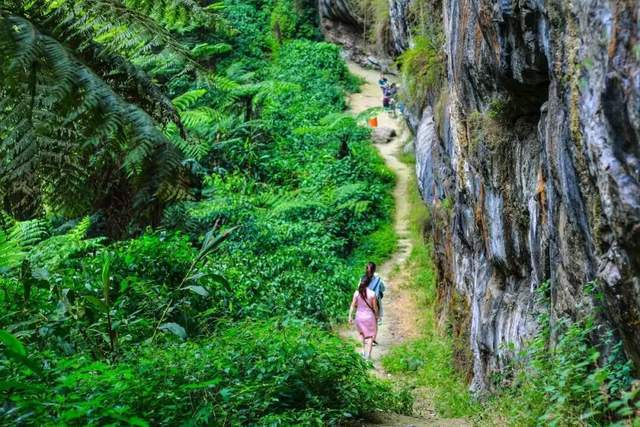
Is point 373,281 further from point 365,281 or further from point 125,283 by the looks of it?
point 125,283

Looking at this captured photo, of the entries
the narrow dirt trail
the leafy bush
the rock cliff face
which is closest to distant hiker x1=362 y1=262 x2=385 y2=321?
the narrow dirt trail

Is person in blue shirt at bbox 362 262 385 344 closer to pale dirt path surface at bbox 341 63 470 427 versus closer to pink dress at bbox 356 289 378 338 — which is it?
pink dress at bbox 356 289 378 338

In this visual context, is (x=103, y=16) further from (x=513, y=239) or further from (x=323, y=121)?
(x=323, y=121)

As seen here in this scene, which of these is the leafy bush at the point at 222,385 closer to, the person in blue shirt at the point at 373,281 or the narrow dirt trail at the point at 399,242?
the person in blue shirt at the point at 373,281

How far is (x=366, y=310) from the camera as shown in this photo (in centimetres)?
1080

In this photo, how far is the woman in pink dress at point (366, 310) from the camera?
35.2 feet

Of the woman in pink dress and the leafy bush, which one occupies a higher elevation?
the leafy bush

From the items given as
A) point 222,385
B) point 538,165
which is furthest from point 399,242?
point 222,385

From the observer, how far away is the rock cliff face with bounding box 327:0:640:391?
4.14 metres

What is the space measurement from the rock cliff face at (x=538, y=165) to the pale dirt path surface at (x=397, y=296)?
965 millimetres

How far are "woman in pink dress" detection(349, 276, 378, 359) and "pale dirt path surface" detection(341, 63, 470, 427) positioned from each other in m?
0.52

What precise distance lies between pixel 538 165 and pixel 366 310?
13.9ft

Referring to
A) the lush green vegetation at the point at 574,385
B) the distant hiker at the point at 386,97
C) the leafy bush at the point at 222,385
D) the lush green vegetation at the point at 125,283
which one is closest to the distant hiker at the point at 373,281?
the lush green vegetation at the point at 125,283

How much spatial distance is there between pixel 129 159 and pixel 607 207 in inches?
141
